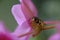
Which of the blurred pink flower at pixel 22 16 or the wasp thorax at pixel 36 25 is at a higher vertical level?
the blurred pink flower at pixel 22 16

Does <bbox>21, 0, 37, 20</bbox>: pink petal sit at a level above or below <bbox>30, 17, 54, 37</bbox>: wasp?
above

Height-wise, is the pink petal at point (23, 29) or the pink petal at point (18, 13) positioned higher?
the pink petal at point (18, 13)

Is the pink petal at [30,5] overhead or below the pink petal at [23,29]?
overhead

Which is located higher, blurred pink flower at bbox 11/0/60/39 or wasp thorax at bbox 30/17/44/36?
blurred pink flower at bbox 11/0/60/39

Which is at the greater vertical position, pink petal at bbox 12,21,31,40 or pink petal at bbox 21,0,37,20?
pink petal at bbox 21,0,37,20

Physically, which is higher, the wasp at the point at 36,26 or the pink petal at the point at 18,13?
the pink petal at the point at 18,13

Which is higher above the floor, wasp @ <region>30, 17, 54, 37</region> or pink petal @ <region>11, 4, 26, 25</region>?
pink petal @ <region>11, 4, 26, 25</region>

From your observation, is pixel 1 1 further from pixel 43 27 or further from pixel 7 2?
pixel 43 27

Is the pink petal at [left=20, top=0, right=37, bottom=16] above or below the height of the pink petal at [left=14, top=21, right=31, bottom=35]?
above

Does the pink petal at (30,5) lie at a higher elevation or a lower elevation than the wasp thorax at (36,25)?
higher

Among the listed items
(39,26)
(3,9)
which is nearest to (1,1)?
(3,9)

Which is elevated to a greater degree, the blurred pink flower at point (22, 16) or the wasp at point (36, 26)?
the blurred pink flower at point (22, 16)
